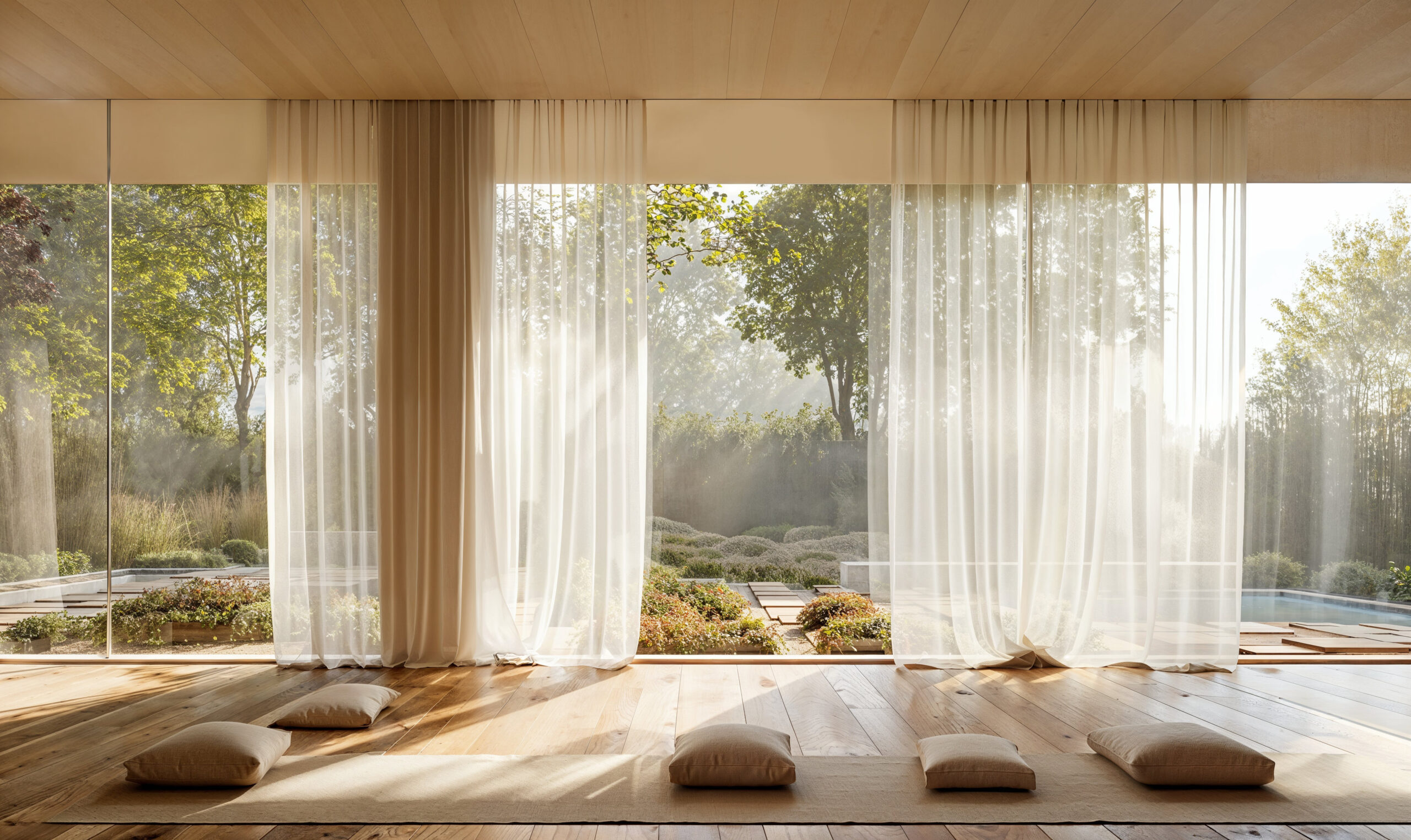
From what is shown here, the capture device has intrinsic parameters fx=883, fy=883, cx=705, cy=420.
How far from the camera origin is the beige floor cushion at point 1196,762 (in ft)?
8.20

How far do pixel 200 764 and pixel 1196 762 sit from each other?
2.81m

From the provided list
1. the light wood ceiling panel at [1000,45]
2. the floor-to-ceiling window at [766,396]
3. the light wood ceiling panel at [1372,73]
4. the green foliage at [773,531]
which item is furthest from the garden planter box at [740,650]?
the light wood ceiling panel at [1372,73]

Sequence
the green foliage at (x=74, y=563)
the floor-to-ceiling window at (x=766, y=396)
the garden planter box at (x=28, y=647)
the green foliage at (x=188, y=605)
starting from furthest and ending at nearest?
the floor-to-ceiling window at (x=766, y=396) < the green foliage at (x=188, y=605) < the green foliage at (x=74, y=563) < the garden planter box at (x=28, y=647)

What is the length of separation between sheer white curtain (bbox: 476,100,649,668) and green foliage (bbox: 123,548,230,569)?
1749 millimetres

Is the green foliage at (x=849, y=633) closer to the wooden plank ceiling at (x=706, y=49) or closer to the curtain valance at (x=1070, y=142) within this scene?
the curtain valance at (x=1070, y=142)

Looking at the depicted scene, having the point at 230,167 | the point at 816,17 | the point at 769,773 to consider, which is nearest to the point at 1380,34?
the point at 816,17

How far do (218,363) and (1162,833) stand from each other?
15.8 feet

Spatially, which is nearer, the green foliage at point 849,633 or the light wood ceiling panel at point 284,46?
the light wood ceiling panel at point 284,46

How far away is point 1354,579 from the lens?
181 inches

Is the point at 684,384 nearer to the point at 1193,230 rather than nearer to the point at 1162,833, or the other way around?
the point at 1193,230

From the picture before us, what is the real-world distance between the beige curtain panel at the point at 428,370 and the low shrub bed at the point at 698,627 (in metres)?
0.92

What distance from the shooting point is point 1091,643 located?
4.12 m

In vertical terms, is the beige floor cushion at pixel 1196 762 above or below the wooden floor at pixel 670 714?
above

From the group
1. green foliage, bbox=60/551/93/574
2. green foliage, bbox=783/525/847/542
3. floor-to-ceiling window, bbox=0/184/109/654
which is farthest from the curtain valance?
green foliage, bbox=60/551/93/574
